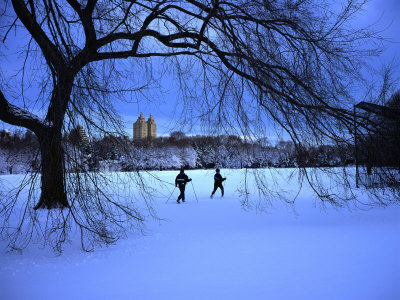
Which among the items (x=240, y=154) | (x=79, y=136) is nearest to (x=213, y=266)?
(x=240, y=154)

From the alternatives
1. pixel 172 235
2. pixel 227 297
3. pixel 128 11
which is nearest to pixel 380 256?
pixel 227 297

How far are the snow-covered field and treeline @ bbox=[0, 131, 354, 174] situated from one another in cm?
130

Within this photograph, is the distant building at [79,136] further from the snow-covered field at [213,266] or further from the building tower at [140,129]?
the snow-covered field at [213,266]

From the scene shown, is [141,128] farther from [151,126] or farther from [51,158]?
[51,158]

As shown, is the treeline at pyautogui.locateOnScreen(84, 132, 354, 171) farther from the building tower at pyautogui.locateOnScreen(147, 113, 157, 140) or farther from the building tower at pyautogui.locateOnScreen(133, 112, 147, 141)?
the building tower at pyautogui.locateOnScreen(147, 113, 157, 140)

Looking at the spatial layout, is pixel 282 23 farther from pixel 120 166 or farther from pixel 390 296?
pixel 390 296

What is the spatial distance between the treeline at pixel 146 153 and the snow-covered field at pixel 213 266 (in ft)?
4.25

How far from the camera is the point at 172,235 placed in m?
5.77

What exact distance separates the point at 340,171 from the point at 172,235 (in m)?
3.14

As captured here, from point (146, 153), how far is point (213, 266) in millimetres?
1755

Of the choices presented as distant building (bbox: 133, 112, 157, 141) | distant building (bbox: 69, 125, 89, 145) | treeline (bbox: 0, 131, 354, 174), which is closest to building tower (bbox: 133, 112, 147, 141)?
distant building (bbox: 133, 112, 157, 141)

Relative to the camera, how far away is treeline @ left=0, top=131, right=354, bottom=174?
3.56 meters

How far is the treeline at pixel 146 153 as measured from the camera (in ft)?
11.7

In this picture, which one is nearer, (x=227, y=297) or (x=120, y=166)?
(x=227, y=297)
